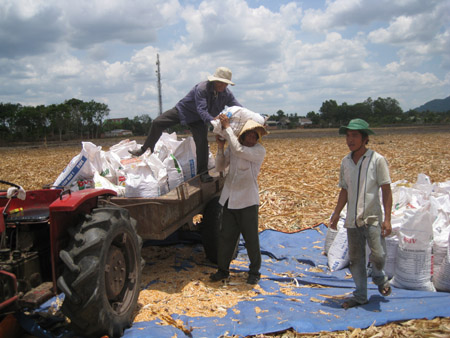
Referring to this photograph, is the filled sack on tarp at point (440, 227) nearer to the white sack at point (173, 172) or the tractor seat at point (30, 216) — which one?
the white sack at point (173, 172)

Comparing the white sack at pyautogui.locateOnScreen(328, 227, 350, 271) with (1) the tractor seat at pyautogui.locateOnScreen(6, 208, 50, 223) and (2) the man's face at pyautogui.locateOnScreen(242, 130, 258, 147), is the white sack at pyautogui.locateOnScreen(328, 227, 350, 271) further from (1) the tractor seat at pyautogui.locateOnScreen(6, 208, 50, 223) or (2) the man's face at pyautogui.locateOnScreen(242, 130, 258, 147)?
(1) the tractor seat at pyautogui.locateOnScreen(6, 208, 50, 223)

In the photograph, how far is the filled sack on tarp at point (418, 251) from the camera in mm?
4484

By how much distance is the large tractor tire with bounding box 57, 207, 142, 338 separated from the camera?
3051mm

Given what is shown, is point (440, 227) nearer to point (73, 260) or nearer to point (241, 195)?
point (241, 195)

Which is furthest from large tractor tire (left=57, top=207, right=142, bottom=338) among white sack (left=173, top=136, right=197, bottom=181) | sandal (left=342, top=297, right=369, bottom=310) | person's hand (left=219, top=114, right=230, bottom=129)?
sandal (left=342, top=297, right=369, bottom=310)

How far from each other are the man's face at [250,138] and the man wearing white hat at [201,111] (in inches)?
32.1

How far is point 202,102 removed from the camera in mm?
5598

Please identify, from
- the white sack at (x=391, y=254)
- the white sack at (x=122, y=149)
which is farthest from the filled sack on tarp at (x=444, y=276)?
the white sack at (x=122, y=149)

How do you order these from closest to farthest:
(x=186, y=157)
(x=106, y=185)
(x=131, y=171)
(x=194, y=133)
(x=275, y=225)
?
(x=106, y=185)
(x=131, y=171)
(x=186, y=157)
(x=194, y=133)
(x=275, y=225)

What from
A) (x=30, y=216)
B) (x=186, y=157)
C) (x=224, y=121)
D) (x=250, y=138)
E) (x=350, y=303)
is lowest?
(x=350, y=303)

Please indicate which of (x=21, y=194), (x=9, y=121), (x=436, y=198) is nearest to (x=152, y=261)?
(x=21, y=194)

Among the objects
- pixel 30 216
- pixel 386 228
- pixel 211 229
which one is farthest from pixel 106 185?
pixel 386 228

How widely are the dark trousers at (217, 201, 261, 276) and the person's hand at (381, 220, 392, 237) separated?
149 centimetres

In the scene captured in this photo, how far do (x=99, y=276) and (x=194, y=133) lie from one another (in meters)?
3.22
